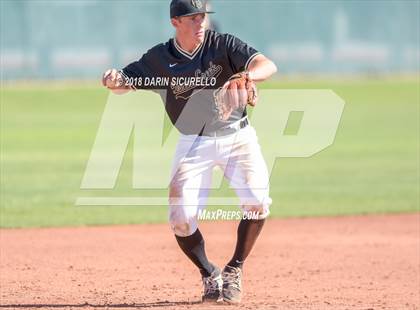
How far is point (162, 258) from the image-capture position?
975cm

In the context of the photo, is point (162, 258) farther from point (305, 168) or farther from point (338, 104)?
point (338, 104)

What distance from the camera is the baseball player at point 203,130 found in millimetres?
7168

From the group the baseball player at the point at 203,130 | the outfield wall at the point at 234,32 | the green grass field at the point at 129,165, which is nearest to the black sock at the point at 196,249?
the baseball player at the point at 203,130

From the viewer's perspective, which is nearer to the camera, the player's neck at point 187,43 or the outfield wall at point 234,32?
the player's neck at point 187,43

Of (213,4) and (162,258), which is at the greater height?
(213,4)

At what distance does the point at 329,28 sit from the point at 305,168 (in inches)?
811

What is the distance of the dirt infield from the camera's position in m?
7.54

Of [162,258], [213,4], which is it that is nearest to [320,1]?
[213,4]

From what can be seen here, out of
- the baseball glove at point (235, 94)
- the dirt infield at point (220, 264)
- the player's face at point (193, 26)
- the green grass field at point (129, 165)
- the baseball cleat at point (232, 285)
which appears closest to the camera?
the baseball glove at point (235, 94)

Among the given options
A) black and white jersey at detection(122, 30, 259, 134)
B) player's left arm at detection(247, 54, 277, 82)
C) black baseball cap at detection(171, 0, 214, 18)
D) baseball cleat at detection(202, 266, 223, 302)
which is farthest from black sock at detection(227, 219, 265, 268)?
black baseball cap at detection(171, 0, 214, 18)

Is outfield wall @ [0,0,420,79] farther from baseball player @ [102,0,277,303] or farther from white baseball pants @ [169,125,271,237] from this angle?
white baseball pants @ [169,125,271,237]

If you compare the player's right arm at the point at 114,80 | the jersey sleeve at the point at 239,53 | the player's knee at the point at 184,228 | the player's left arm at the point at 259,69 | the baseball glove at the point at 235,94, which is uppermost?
the jersey sleeve at the point at 239,53

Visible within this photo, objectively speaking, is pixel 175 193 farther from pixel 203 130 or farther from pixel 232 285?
pixel 232 285

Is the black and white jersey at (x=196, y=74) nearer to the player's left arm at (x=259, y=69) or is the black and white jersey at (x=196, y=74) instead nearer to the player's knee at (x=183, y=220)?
the player's left arm at (x=259, y=69)
